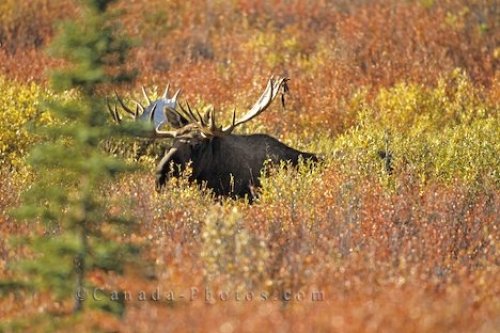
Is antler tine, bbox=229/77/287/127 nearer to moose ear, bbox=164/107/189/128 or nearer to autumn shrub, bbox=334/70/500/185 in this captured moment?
moose ear, bbox=164/107/189/128

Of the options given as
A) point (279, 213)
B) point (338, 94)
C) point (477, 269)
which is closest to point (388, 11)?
point (338, 94)

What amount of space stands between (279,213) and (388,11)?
12.8 metres

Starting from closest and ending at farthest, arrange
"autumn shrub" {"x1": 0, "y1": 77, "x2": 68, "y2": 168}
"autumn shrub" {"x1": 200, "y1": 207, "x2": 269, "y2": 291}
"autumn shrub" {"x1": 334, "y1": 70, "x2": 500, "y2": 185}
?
"autumn shrub" {"x1": 200, "y1": 207, "x2": 269, "y2": 291} → "autumn shrub" {"x1": 334, "y1": 70, "x2": 500, "y2": 185} → "autumn shrub" {"x1": 0, "y1": 77, "x2": 68, "y2": 168}

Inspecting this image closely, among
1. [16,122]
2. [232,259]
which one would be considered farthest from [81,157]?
[16,122]

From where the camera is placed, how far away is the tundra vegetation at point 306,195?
6.39 metres

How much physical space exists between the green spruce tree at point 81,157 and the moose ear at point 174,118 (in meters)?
5.28

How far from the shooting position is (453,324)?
564cm

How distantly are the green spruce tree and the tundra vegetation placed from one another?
0.03 m

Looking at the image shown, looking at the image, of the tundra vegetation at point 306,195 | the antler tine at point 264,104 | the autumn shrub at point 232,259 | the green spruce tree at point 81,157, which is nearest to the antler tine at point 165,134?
the tundra vegetation at point 306,195

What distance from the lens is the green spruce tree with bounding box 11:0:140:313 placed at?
21.6ft

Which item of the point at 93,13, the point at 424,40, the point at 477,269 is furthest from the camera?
the point at 424,40

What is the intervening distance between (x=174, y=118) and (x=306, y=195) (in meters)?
2.52

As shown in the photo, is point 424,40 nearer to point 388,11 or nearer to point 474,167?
point 388,11

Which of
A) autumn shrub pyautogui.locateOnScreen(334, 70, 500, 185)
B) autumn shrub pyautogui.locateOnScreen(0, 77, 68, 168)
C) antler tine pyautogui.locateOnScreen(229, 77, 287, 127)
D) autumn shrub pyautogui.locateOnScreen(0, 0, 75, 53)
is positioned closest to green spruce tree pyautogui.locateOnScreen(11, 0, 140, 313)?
autumn shrub pyautogui.locateOnScreen(334, 70, 500, 185)
